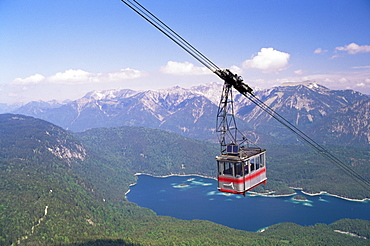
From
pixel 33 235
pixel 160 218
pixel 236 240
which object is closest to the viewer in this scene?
pixel 33 235

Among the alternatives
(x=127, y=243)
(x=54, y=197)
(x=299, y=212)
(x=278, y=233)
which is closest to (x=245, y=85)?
(x=127, y=243)

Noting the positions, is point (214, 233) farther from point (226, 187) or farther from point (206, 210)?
point (226, 187)

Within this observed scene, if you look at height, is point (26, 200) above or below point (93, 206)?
above

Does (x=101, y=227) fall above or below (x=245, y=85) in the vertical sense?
below

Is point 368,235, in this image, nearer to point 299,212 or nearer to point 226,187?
point 299,212

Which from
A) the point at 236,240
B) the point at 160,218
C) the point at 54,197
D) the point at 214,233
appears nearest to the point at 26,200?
the point at 54,197

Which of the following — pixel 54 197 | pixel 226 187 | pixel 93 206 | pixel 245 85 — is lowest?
pixel 93 206

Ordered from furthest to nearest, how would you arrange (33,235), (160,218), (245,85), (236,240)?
(160,218) → (236,240) → (33,235) → (245,85)

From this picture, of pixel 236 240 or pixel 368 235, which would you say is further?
pixel 368 235

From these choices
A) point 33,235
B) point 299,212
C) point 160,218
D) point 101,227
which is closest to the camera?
point 33,235
